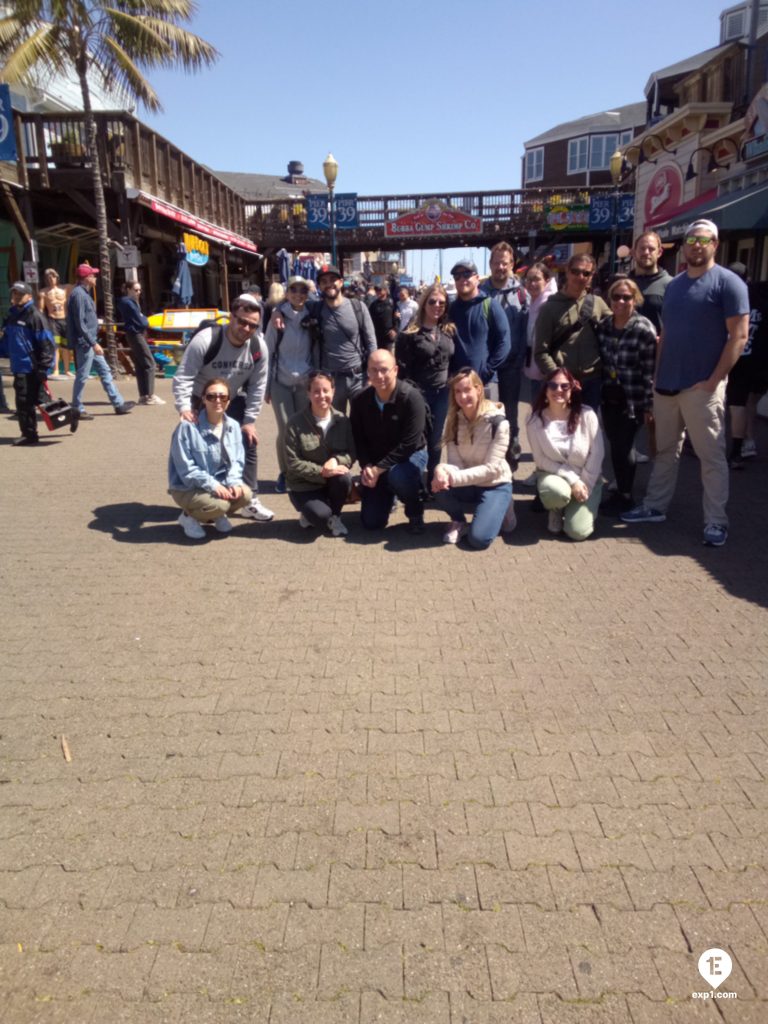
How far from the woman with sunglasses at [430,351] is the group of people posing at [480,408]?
1 cm

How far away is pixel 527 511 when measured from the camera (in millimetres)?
6504

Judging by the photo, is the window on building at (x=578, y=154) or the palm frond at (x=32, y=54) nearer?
the palm frond at (x=32, y=54)

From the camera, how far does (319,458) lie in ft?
19.5

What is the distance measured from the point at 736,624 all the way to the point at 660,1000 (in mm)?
2570

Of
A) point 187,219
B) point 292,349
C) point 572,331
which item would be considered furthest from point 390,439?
point 187,219

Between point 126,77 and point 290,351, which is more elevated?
point 126,77

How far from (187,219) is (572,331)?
52.0 feet

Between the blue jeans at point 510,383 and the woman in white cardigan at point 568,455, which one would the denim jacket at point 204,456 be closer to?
the woman in white cardigan at point 568,455

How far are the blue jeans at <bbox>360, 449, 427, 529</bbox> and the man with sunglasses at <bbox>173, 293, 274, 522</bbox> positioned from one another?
0.88m

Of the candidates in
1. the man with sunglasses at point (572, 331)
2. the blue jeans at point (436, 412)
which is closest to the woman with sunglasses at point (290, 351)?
the blue jeans at point (436, 412)

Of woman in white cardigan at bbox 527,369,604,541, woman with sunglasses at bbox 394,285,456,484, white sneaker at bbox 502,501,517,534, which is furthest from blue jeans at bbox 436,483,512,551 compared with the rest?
woman with sunglasses at bbox 394,285,456,484

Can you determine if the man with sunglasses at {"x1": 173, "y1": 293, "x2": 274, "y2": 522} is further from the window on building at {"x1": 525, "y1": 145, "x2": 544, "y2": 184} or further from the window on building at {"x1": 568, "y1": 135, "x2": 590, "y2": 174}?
the window on building at {"x1": 525, "y1": 145, "x2": 544, "y2": 184}

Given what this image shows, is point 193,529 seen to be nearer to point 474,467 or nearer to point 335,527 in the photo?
point 335,527

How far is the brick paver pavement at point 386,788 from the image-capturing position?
7.26 ft
